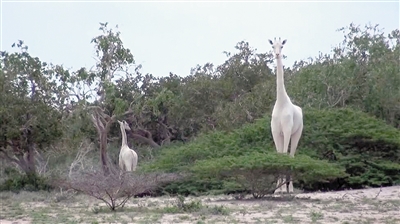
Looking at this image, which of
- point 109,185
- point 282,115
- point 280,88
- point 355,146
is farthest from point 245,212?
point 355,146

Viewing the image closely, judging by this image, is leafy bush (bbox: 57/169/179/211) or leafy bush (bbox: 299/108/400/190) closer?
leafy bush (bbox: 57/169/179/211)

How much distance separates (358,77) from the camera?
27.9 meters

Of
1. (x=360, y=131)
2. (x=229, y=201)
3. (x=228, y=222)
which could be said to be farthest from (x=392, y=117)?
(x=228, y=222)

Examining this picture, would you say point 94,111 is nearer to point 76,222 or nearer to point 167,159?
point 167,159

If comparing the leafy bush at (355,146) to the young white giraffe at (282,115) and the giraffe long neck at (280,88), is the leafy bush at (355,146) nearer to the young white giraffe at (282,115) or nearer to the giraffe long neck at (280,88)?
the young white giraffe at (282,115)

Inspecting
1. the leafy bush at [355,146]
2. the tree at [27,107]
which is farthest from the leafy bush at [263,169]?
the tree at [27,107]

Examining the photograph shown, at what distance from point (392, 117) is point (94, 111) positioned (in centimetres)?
1111

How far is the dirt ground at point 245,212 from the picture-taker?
11.8m

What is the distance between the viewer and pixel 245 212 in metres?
13.0

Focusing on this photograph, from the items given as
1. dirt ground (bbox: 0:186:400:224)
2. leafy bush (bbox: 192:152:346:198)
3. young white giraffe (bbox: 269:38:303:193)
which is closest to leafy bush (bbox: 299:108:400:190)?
young white giraffe (bbox: 269:38:303:193)

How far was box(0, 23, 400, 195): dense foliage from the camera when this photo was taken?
20.5 metres

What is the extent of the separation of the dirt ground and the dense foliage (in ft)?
3.40

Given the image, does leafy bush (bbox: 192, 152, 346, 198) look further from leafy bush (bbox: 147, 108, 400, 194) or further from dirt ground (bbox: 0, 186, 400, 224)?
leafy bush (bbox: 147, 108, 400, 194)

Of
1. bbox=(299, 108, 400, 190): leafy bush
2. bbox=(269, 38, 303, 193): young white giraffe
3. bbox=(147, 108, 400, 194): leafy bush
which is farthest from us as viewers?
bbox=(299, 108, 400, 190): leafy bush
